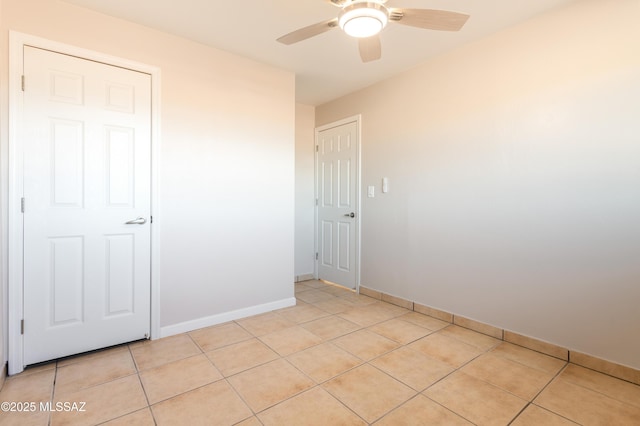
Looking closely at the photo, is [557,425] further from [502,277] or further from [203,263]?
[203,263]

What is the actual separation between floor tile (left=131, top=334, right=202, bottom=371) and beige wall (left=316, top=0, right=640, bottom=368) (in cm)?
210

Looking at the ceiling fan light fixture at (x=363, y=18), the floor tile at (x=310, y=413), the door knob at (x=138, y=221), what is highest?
the ceiling fan light fixture at (x=363, y=18)

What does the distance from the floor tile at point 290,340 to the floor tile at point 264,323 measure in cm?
8

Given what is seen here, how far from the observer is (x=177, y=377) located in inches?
77.1

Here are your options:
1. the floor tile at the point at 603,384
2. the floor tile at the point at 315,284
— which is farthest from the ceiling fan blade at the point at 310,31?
the floor tile at the point at 315,284

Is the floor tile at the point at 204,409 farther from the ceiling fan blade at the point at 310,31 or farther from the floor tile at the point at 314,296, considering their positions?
the ceiling fan blade at the point at 310,31

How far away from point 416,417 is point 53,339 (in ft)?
7.81

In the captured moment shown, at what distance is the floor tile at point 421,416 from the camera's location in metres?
1.57

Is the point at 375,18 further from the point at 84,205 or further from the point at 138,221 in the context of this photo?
the point at 84,205

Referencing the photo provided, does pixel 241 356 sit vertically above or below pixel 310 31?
below

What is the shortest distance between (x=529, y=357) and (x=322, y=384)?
5.03 ft

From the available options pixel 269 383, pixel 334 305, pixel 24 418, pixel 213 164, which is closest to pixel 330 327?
pixel 334 305

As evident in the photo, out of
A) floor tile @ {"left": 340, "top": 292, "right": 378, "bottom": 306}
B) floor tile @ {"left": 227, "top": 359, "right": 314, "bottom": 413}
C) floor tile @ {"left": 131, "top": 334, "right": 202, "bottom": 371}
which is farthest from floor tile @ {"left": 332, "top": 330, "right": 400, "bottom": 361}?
floor tile @ {"left": 131, "top": 334, "right": 202, "bottom": 371}

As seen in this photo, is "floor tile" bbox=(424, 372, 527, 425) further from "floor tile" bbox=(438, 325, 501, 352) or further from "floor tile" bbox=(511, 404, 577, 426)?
"floor tile" bbox=(438, 325, 501, 352)
